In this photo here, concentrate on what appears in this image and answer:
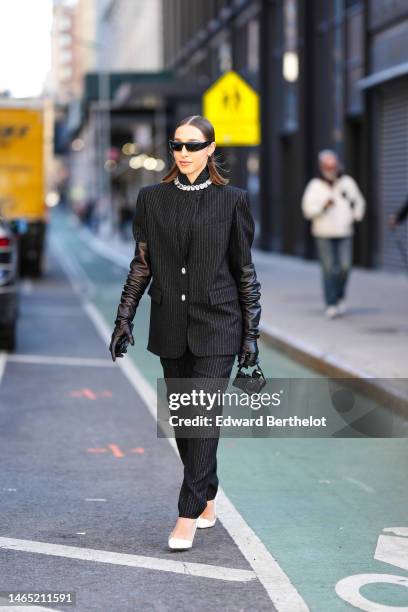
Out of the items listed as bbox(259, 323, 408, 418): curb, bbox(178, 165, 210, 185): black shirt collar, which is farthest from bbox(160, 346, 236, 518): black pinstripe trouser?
bbox(259, 323, 408, 418): curb

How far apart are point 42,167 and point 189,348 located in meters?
23.9

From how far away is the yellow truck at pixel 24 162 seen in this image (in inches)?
1152

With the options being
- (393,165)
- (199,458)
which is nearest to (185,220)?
(199,458)

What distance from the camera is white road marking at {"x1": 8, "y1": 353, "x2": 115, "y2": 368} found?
13.7m

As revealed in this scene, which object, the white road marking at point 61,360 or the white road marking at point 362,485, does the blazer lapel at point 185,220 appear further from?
the white road marking at point 61,360

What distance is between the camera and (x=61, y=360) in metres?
14.0

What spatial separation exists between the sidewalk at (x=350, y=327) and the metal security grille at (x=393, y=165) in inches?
21.3

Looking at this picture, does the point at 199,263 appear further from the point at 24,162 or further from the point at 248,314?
the point at 24,162

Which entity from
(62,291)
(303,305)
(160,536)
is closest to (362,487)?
(160,536)

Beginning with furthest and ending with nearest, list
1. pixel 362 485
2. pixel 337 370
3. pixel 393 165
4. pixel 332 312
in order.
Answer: pixel 393 165
pixel 332 312
pixel 337 370
pixel 362 485

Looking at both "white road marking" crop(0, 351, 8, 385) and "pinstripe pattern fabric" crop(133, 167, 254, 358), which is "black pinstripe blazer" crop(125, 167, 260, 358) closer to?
"pinstripe pattern fabric" crop(133, 167, 254, 358)

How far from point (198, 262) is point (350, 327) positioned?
9454 mm

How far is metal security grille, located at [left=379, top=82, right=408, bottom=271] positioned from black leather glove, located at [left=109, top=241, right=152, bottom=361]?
18342 millimetres

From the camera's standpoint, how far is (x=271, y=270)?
29328 mm
